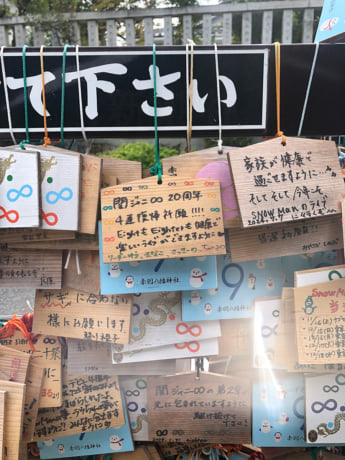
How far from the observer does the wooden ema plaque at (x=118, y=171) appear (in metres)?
1.47

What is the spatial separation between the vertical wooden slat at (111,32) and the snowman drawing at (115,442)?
469 inches

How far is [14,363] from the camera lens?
1559 millimetres

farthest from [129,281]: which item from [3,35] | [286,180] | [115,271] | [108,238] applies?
[3,35]

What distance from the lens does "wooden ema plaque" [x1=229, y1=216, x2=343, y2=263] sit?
4.82ft

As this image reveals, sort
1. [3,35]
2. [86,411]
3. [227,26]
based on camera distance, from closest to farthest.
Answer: [86,411] → [227,26] → [3,35]

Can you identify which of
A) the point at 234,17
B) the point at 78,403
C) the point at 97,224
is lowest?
the point at 78,403

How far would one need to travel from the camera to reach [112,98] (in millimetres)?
1414

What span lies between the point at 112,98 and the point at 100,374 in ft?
3.49

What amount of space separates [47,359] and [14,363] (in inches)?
5.1

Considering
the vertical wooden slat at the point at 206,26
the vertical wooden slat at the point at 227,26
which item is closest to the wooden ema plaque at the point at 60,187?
the vertical wooden slat at the point at 206,26

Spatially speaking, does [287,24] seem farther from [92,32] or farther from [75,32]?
[75,32]

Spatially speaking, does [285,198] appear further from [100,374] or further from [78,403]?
[78,403]

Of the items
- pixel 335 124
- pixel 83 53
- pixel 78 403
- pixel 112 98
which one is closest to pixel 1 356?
pixel 78 403

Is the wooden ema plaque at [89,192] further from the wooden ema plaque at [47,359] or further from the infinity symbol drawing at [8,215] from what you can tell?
the wooden ema plaque at [47,359]
